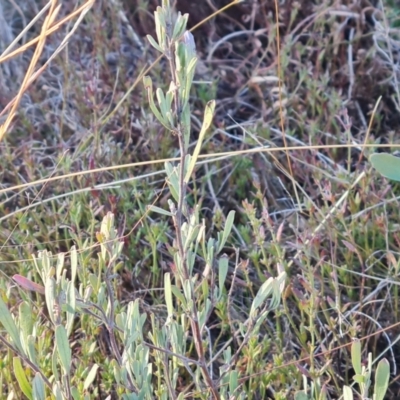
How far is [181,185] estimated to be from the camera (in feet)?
2.84

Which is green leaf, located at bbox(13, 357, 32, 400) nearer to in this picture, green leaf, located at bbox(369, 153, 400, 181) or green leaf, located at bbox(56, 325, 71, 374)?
green leaf, located at bbox(56, 325, 71, 374)

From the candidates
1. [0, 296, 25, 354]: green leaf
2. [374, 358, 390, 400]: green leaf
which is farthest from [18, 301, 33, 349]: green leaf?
[374, 358, 390, 400]: green leaf

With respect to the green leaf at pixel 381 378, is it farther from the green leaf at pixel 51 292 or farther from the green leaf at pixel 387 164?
the green leaf at pixel 51 292

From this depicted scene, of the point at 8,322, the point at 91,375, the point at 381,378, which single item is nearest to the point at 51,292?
the point at 8,322

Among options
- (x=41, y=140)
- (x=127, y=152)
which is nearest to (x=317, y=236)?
(x=127, y=152)

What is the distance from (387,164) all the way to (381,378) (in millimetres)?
270

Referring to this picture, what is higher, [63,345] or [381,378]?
[63,345]

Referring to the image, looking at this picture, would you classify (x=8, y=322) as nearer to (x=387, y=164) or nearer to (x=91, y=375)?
(x=91, y=375)

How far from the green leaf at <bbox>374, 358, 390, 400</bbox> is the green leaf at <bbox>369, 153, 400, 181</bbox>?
0.79ft

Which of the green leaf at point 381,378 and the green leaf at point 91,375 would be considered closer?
the green leaf at point 381,378

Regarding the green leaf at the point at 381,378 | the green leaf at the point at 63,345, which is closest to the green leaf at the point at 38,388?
the green leaf at the point at 63,345

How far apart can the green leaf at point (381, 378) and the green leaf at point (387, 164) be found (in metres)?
0.24

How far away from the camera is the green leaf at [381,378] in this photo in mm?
→ 827

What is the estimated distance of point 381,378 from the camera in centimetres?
83
